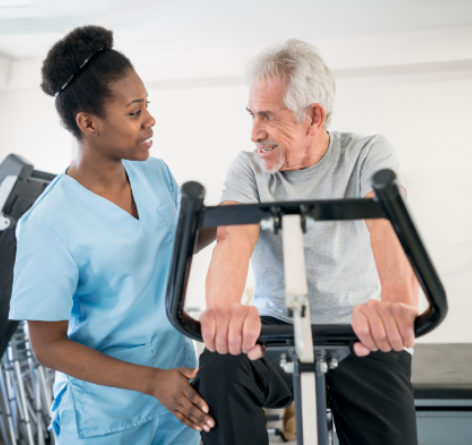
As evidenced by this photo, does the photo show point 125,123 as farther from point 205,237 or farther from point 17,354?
point 17,354

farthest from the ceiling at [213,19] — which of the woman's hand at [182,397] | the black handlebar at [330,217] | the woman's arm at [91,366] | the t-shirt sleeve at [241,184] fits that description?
the black handlebar at [330,217]

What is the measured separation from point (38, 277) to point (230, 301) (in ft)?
1.86

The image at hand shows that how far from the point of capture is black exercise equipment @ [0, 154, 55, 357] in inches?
81.3

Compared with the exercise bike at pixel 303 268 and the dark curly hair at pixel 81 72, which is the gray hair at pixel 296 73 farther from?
the exercise bike at pixel 303 268

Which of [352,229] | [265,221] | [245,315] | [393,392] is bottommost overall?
[393,392]

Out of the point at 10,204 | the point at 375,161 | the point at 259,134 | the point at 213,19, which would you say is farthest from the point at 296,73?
the point at 213,19

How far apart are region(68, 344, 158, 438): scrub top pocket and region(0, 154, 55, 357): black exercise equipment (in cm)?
103

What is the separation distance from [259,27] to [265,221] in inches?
123

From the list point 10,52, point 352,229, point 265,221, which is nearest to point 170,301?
point 265,221

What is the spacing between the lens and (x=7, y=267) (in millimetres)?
2199

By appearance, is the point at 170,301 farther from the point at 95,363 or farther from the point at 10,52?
the point at 10,52

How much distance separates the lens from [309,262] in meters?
1.48

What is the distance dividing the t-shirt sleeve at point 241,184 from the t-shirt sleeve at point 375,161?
0.38 m

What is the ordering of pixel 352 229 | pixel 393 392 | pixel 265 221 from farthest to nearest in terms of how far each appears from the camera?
pixel 352 229, pixel 393 392, pixel 265 221
